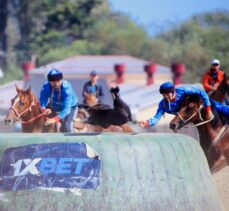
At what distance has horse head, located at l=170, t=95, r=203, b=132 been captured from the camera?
41.3 feet

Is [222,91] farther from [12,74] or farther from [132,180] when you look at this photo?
[12,74]

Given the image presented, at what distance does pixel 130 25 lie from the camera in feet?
243

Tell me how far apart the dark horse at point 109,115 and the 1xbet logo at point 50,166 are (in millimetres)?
6940

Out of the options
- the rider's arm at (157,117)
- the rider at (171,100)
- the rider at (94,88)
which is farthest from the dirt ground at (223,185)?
the rider at (94,88)

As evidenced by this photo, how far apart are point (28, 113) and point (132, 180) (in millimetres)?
7569

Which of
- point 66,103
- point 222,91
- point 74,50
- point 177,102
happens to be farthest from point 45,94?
point 74,50

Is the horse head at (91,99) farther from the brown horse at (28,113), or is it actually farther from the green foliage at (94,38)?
the green foliage at (94,38)

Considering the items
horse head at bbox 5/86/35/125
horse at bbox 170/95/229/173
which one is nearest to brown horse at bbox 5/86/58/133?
horse head at bbox 5/86/35/125

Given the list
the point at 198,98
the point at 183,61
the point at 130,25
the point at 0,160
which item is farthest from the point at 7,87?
the point at 130,25

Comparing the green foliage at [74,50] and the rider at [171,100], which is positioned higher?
the rider at [171,100]

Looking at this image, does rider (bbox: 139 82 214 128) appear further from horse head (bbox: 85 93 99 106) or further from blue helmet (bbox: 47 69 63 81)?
horse head (bbox: 85 93 99 106)

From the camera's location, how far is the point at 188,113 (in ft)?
41.7

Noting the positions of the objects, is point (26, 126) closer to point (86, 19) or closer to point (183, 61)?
point (183, 61)

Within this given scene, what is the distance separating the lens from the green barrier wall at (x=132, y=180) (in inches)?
316
